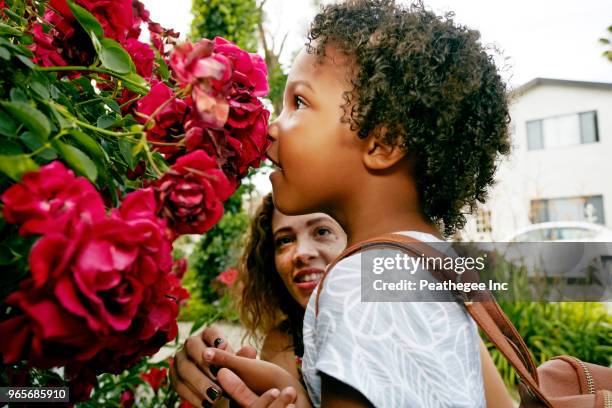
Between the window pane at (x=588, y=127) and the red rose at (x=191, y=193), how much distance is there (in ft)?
65.5

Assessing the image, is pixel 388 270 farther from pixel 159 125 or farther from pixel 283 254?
pixel 283 254

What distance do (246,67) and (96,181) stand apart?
1.00 ft

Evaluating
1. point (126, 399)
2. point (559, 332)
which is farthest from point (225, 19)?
point (126, 399)

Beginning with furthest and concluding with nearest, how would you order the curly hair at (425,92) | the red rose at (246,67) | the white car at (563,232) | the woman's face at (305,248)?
1. the white car at (563,232)
2. the woman's face at (305,248)
3. the curly hair at (425,92)
4. the red rose at (246,67)

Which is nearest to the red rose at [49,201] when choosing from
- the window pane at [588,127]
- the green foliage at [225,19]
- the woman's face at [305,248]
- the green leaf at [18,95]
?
the green leaf at [18,95]

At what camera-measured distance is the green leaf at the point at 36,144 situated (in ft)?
1.78

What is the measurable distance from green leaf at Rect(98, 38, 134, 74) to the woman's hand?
64 cm

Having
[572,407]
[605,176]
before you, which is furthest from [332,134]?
[605,176]

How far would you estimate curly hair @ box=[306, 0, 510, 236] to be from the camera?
1059 millimetres

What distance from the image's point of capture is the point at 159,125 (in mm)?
710

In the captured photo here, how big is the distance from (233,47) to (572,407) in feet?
2.92

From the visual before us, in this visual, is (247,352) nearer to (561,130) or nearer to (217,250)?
(217,250)

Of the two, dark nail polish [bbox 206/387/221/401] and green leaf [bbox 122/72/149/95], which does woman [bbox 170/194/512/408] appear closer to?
dark nail polish [bbox 206/387/221/401]

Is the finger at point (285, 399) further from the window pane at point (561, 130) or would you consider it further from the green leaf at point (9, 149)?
the window pane at point (561, 130)
